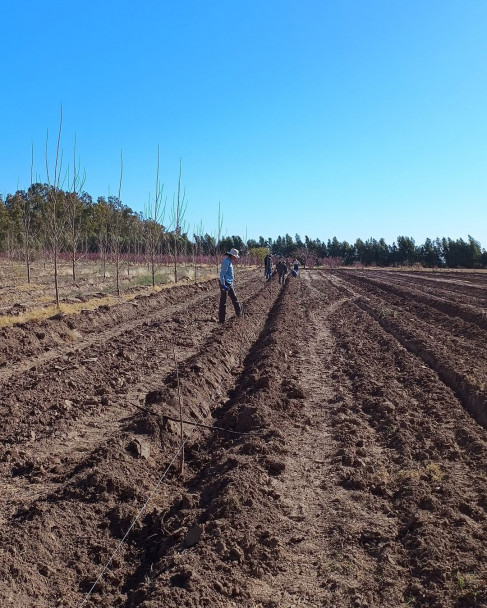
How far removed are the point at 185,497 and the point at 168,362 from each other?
5.13 meters

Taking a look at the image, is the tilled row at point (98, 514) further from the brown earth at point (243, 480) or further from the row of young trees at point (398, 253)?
the row of young trees at point (398, 253)

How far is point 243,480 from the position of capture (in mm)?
4324

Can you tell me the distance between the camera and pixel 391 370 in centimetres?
870

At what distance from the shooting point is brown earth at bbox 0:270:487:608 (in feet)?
10.5

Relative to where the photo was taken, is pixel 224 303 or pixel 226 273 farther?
pixel 224 303

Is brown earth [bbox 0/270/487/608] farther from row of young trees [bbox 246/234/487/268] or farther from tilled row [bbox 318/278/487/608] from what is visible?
row of young trees [bbox 246/234/487/268]

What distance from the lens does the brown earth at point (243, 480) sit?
10.5 feet

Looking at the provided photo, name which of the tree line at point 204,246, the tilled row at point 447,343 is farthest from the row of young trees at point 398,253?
the tilled row at point 447,343

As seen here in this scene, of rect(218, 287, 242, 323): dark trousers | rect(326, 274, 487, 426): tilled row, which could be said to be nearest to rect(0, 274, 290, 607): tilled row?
rect(326, 274, 487, 426): tilled row

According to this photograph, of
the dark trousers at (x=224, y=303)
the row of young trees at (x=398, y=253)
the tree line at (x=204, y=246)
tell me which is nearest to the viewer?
the dark trousers at (x=224, y=303)

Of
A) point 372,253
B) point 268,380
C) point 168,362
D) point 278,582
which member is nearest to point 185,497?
point 278,582

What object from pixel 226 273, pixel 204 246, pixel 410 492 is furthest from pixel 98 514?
pixel 204 246

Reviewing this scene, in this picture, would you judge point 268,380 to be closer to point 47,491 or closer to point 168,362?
point 168,362

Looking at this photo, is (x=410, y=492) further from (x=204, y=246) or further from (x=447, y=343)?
(x=204, y=246)
